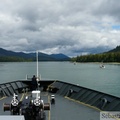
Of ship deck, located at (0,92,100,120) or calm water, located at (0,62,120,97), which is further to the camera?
calm water, located at (0,62,120,97)

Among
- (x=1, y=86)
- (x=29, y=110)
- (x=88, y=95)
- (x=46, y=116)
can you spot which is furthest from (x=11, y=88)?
(x=29, y=110)

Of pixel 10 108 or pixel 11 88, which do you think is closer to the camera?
pixel 10 108

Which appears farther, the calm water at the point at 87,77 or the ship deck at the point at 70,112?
the calm water at the point at 87,77

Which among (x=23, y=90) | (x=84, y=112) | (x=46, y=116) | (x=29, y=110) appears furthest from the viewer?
(x=23, y=90)

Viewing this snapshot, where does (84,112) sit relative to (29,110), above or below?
below

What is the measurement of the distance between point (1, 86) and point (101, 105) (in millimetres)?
9111

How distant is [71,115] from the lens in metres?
11.4

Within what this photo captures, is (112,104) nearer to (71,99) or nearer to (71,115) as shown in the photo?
(71,115)

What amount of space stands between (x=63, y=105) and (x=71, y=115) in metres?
2.56

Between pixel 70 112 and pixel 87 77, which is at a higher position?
pixel 70 112

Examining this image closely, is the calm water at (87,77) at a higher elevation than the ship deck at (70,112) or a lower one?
lower

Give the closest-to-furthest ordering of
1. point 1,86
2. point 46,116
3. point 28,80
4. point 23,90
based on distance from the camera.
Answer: point 46,116 < point 1,86 < point 23,90 < point 28,80

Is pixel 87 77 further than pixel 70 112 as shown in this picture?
Yes

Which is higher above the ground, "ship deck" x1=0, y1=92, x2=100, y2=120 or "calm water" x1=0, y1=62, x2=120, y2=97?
"ship deck" x1=0, y1=92, x2=100, y2=120
